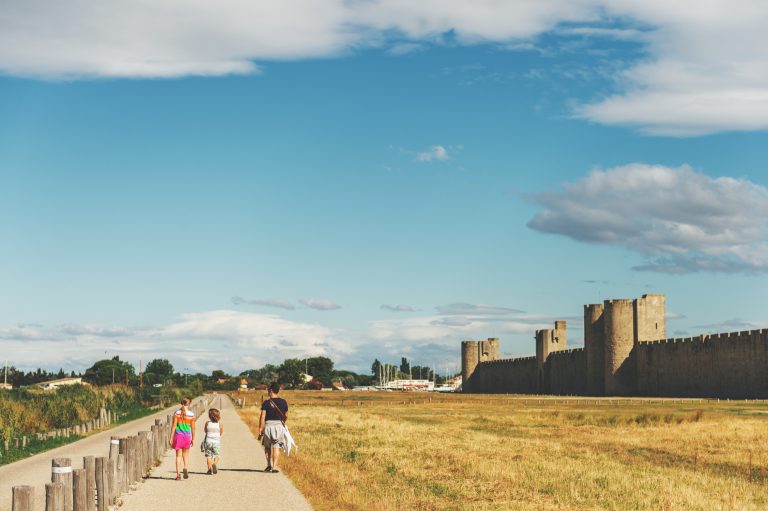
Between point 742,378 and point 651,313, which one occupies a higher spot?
point 651,313

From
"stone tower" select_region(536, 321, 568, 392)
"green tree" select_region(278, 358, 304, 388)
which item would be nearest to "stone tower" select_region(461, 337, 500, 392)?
"stone tower" select_region(536, 321, 568, 392)

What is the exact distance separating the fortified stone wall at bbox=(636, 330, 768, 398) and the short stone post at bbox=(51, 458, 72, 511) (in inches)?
2283

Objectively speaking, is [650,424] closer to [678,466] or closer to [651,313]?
[678,466]

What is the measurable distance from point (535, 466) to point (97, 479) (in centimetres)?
1045

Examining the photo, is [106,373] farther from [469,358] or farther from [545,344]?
[545,344]

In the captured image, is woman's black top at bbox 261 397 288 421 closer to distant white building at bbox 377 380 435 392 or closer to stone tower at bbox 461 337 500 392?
stone tower at bbox 461 337 500 392

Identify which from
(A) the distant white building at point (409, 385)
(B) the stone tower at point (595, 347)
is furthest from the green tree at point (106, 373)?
(B) the stone tower at point (595, 347)

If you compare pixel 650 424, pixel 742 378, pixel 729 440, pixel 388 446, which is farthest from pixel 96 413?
pixel 742 378

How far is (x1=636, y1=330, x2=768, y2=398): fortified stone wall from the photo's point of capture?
62.4 m

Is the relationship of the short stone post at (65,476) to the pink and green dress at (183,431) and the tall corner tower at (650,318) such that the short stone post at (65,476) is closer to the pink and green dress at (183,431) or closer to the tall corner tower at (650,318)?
the pink and green dress at (183,431)

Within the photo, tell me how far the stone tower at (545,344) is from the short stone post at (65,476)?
86.9 m

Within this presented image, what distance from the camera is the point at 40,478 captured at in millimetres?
17281

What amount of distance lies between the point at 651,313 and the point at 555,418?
45.1 meters

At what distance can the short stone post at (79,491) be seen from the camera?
10586 mm
